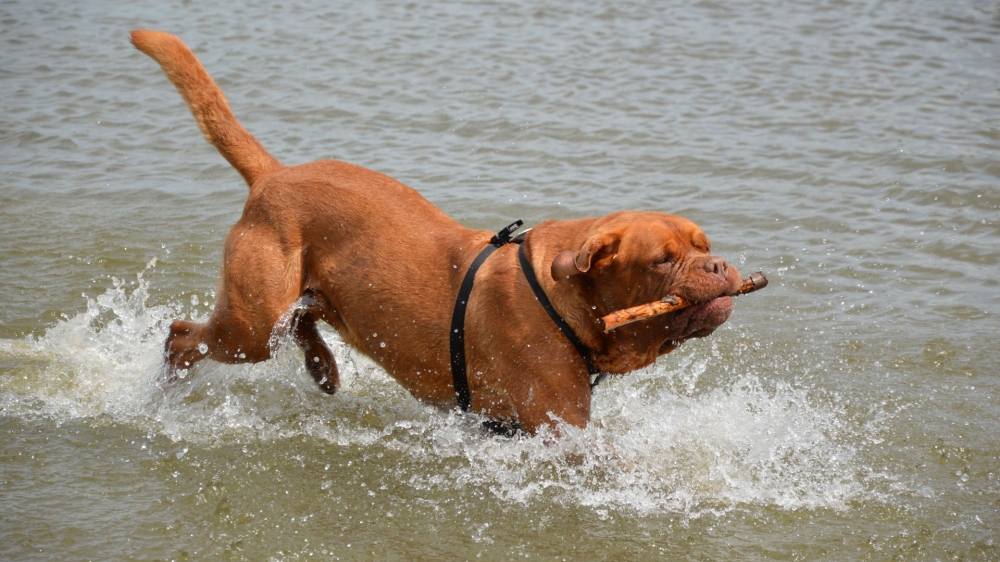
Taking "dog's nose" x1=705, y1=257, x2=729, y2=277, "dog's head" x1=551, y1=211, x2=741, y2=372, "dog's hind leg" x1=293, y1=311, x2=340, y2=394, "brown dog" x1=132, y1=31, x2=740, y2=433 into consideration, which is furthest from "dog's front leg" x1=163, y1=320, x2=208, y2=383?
"dog's nose" x1=705, y1=257, x2=729, y2=277

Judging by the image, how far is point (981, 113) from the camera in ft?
33.8

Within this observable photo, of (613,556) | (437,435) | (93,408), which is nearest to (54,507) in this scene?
(93,408)

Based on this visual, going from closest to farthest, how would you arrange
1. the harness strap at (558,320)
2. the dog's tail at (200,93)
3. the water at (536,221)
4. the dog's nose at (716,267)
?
the dog's nose at (716,267), the harness strap at (558,320), the water at (536,221), the dog's tail at (200,93)

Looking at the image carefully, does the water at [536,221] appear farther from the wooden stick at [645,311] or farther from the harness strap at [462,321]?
the wooden stick at [645,311]

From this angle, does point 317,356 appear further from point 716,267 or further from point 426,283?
point 716,267

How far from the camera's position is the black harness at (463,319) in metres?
4.15

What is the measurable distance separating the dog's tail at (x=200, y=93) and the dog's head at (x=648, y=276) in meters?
1.98

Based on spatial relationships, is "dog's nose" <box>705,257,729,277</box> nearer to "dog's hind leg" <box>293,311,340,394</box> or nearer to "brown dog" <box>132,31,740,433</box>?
"brown dog" <box>132,31,740,433</box>

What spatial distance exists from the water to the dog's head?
54 centimetres

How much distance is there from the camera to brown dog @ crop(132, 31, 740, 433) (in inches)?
156

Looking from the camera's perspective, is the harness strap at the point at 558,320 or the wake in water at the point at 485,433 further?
the wake in water at the point at 485,433

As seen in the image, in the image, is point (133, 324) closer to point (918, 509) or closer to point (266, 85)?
point (918, 509)

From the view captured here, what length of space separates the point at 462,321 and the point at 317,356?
137 cm

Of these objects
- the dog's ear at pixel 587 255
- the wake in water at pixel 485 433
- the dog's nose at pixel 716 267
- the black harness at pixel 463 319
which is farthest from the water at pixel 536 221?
the dog's nose at pixel 716 267
